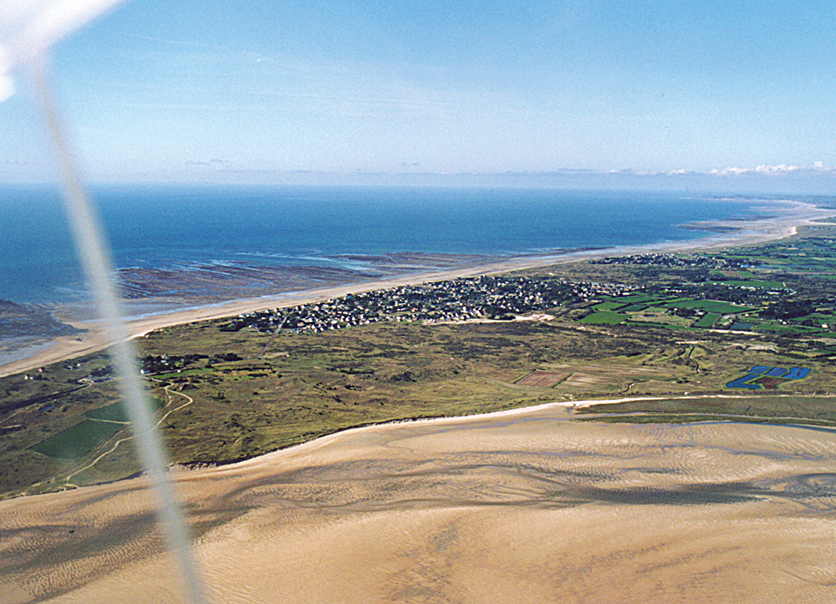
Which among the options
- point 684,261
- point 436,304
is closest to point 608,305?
point 436,304

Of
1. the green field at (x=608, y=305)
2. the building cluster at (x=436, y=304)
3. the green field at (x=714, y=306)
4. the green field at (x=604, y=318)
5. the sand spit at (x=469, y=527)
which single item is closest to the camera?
the sand spit at (x=469, y=527)

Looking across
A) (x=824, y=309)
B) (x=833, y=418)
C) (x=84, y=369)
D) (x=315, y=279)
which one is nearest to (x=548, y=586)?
(x=833, y=418)

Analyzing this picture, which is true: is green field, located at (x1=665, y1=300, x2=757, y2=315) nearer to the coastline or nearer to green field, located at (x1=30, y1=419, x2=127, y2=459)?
the coastline

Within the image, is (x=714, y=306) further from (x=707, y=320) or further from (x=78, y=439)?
(x=78, y=439)

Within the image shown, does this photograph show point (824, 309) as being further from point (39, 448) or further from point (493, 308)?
point (39, 448)

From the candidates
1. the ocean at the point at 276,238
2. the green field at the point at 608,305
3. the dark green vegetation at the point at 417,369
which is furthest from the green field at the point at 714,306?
the ocean at the point at 276,238

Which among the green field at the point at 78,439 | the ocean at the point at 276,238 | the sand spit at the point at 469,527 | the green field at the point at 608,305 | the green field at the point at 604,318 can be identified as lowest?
the green field at the point at 604,318

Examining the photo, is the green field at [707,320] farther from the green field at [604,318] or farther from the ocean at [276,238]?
the ocean at [276,238]
